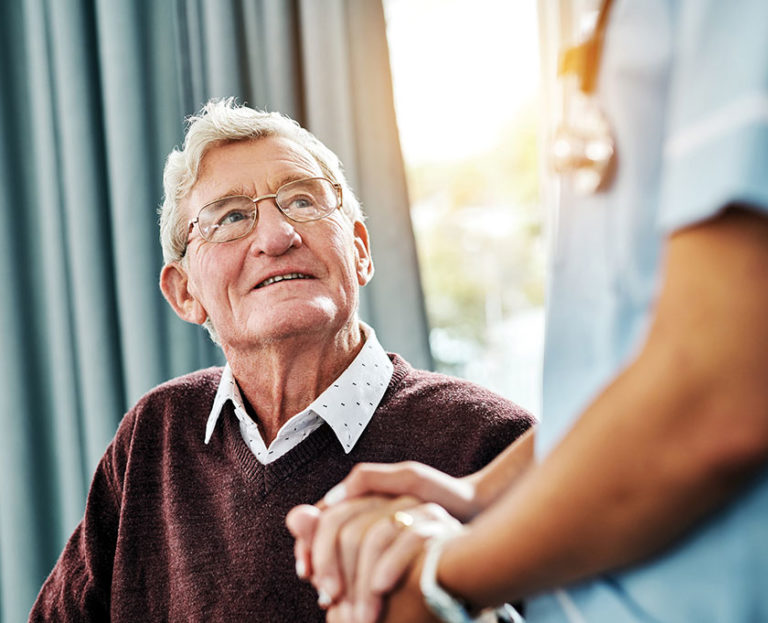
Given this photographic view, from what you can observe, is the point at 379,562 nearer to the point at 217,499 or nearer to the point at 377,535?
the point at 377,535

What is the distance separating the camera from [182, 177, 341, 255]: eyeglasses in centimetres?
144

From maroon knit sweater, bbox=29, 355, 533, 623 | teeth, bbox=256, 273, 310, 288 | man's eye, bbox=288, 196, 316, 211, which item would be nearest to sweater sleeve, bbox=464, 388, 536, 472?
maroon knit sweater, bbox=29, 355, 533, 623

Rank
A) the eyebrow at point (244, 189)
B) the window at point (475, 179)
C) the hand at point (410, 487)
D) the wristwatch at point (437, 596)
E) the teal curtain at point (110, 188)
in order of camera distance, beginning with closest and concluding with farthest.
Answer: the wristwatch at point (437, 596) < the hand at point (410, 487) < the eyebrow at point (244, 189) < the teal curtain at point (110, 188) < the window at point (475, 179)

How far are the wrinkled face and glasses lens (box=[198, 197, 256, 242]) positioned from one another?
14mm

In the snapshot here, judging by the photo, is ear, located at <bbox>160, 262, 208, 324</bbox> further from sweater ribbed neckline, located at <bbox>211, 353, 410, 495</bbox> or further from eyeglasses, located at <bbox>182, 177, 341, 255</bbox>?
sweater ribbed neckline, located at <bbox>211, 353, 410, 495</bbox>

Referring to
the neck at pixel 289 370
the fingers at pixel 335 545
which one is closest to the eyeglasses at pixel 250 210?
the neck at pixel 289 370

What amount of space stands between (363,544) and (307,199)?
3.19ft

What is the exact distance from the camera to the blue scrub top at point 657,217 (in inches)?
16.0

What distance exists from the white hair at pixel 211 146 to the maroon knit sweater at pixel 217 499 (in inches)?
14.2

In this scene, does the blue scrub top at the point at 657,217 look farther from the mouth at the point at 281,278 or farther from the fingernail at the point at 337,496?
the mouth at the point at 281,278

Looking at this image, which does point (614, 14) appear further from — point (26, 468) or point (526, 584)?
point (26, 468)

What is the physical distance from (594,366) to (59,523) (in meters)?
1.98

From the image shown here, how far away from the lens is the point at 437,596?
540mm

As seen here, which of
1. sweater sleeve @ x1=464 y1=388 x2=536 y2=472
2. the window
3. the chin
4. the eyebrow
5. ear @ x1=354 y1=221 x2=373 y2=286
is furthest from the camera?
the window
